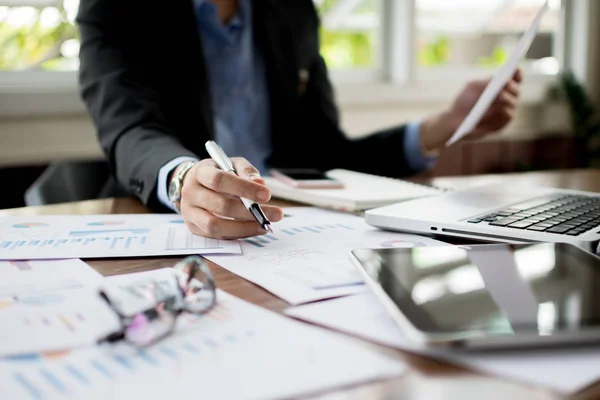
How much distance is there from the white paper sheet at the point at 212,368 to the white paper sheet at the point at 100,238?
0.25 metres

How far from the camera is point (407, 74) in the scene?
2.47 m

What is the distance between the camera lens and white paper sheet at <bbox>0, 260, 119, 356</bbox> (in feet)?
1.41

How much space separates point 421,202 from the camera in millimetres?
841

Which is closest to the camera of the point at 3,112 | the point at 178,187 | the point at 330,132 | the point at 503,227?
the point at 503,227

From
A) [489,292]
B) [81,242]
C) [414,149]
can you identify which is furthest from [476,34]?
[489,292]

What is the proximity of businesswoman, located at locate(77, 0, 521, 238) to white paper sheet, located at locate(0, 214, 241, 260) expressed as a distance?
0.10ft

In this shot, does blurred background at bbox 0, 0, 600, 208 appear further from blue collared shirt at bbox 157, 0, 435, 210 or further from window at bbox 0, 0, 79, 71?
blue collared shirt at bbox 157, 0, 435, 210

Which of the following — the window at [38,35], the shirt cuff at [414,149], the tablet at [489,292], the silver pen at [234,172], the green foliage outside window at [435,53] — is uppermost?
the window at [38,35]

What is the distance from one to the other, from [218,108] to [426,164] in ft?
1.57

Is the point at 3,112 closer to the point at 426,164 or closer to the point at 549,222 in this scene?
the point at 426,164

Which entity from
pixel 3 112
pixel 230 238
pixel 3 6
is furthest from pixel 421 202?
pixel 3 6

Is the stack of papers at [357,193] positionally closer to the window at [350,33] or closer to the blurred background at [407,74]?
the blurred background at [407,74]

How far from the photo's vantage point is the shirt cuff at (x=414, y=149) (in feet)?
4.44

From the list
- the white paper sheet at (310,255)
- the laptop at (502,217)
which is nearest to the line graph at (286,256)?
the white paper sheet at (310,255)
